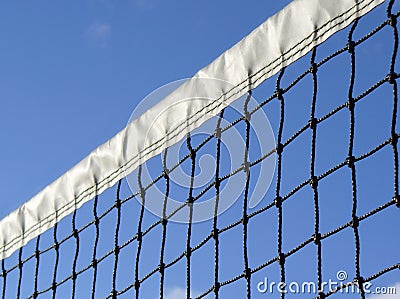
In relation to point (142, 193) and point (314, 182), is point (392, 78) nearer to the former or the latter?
point (314, 182)

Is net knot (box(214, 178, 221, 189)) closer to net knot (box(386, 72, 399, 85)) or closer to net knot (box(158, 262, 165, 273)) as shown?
net knot (box(158, 262, 165, 273))

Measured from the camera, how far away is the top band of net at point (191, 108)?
2523mm

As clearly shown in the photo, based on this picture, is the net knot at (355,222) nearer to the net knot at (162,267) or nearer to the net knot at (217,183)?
the net knot at (217,183)

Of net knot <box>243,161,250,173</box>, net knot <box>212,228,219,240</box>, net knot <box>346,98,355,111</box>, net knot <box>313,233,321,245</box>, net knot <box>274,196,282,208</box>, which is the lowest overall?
net knot <box>313,233,321,245</box>

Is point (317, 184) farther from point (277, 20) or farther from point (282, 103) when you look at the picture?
point (277, 20)

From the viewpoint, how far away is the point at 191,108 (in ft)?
9.47

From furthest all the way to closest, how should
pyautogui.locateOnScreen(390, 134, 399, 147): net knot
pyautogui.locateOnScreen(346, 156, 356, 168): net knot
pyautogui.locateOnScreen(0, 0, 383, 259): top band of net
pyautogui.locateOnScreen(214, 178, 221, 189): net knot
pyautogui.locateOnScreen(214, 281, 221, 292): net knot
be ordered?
pyautogui.locateOnScreen(214, 178, 221, 189): net knot < pyautogui.locateOnScreen(214, 281, 221, 292): net knot < pyautogui.locateOnScreen(0, 0, 383, 259): top band of net < pyautogui.locateOnScreen(346, 156, 356, 168): net knot < pyautogui.locateOnScreen(390, 134, 399, 147): net knot

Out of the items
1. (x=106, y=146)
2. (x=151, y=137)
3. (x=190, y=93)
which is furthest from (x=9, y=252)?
(x=190, y=93)

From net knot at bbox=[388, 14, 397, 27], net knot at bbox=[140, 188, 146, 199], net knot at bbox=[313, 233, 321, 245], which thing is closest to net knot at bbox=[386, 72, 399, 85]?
net knot at bbox=[388, 14, 397, 27]

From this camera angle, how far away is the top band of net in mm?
2523

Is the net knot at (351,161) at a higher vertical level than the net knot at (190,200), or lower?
lower

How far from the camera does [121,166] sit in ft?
10.4

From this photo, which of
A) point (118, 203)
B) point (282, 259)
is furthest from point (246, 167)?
point (118, 203)

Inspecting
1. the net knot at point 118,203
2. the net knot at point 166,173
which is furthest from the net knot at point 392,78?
the net knot at point 118,203
